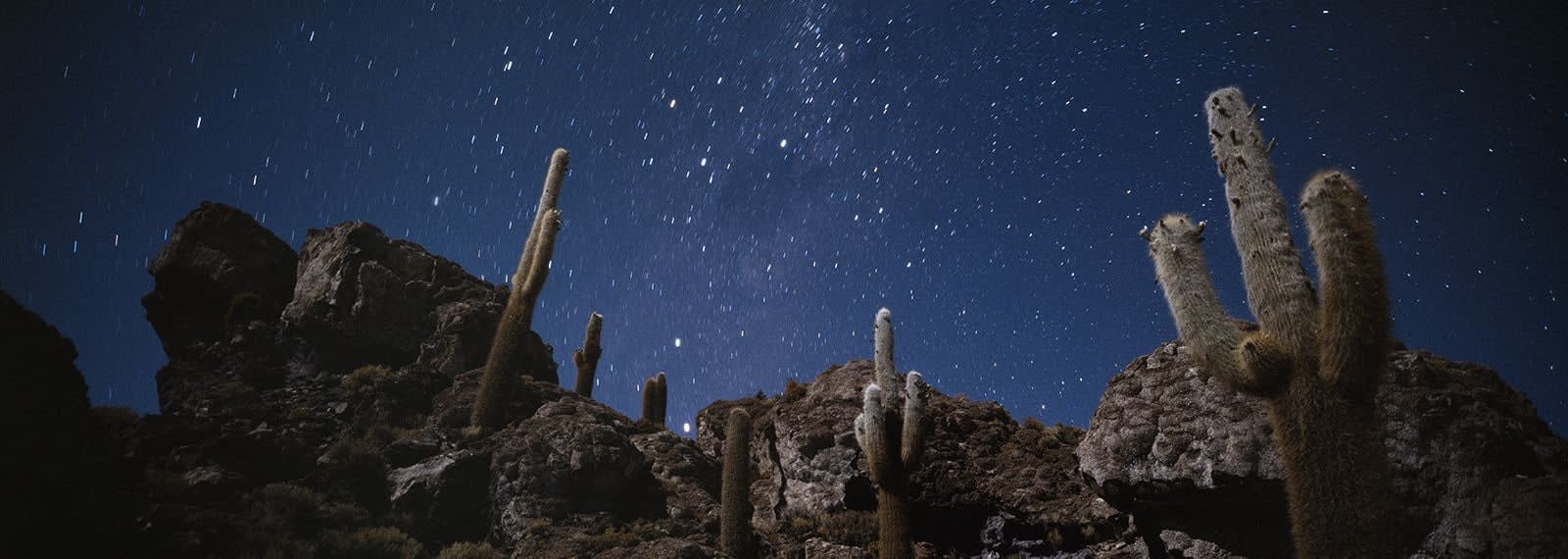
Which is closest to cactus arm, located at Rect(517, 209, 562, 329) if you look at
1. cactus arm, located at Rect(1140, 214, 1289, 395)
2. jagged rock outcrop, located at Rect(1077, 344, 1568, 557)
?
jagged rock outcrop, located at Rect(1077, 344, 1568, 557)

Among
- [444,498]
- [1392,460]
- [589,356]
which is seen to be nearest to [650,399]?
[589,356]

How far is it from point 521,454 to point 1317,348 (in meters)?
16.1

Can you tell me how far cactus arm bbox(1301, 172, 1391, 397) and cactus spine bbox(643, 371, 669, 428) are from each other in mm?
19578

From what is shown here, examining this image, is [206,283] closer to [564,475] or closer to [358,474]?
[358,474]

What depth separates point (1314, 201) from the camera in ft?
16.1

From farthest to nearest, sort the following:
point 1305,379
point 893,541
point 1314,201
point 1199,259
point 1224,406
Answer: point 893,541
point 1224,406
point 1199,259
point 1314,201
point 1305,379

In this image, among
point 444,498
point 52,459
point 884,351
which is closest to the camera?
point 52,459

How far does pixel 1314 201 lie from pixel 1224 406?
5.80 meters

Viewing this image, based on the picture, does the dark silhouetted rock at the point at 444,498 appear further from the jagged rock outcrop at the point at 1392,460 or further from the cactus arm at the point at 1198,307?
the cactus arm at the point at 1198,307

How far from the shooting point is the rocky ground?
8.11 meters

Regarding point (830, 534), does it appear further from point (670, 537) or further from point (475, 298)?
point (475, 298)

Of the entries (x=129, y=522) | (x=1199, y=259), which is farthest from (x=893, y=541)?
(x=129, y=522)

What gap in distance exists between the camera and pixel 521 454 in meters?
16.0

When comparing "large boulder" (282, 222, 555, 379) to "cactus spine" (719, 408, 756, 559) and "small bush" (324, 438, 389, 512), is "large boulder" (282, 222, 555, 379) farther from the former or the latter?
"cactus spine" (719, 408, 756, 559)
